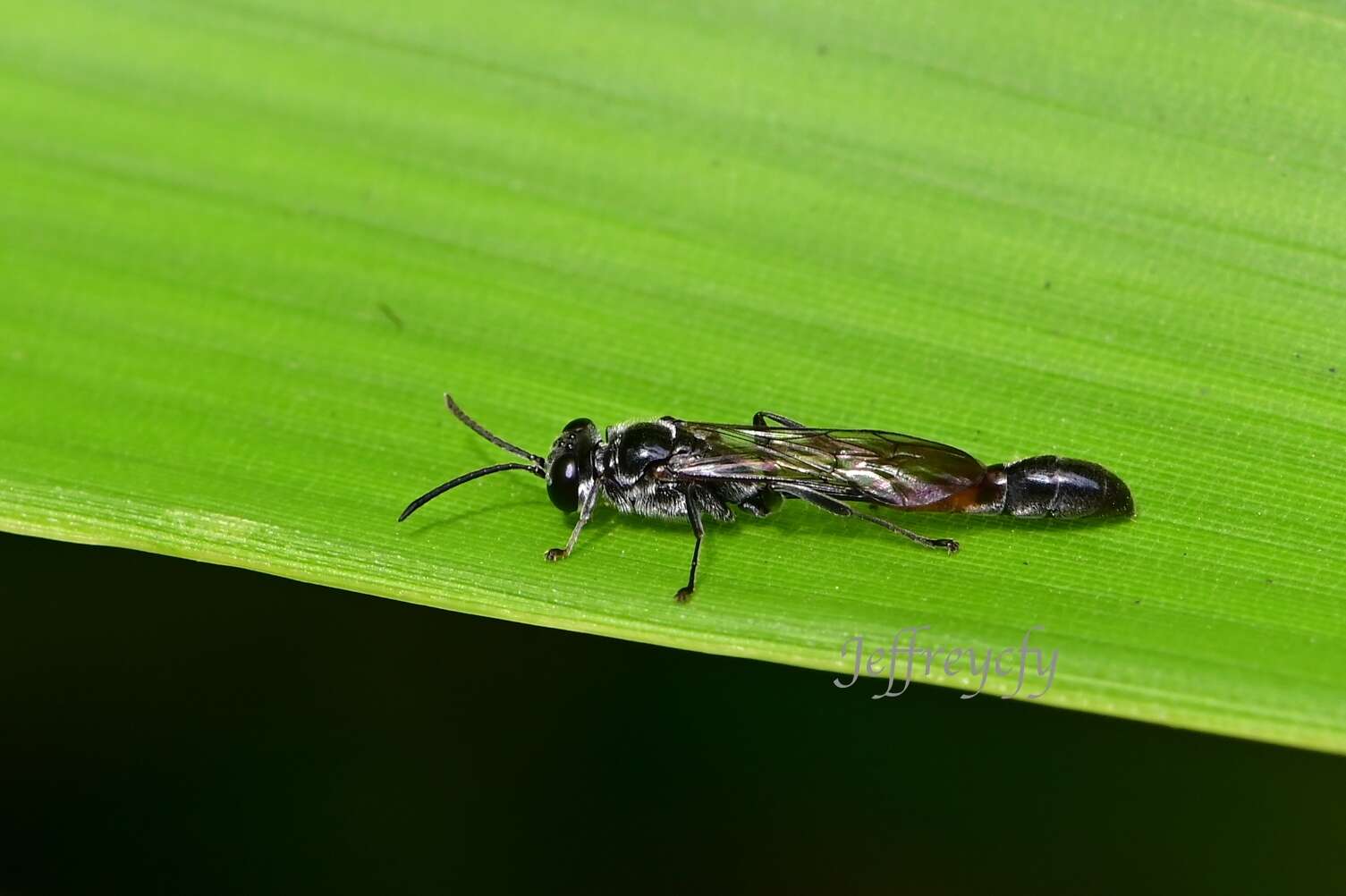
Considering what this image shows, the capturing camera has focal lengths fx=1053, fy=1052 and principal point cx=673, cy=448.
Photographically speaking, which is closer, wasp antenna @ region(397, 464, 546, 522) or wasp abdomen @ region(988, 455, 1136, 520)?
wasp abdomen @ region(988, 455, 1136, 520)

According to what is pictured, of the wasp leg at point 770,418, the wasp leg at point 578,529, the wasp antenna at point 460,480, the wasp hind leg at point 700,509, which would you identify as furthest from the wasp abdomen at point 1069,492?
the wasp antenna at point 460,480

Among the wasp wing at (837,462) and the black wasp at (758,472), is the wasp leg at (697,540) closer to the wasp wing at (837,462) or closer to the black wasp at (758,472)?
the black wasp at (758,472)

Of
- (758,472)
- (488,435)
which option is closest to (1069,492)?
(758,472)

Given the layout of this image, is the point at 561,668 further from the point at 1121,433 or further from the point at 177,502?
the point at 1121,433

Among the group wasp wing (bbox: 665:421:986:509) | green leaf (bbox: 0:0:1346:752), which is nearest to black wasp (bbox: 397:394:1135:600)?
wasp wing (bbox: 665:421:986:509)

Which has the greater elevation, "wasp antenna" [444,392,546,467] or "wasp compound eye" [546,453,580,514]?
"wasp antenna" [444,392,546,467]

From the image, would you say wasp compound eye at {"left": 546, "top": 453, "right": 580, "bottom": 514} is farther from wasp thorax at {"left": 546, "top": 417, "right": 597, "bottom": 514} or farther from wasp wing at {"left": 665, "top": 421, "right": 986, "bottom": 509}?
wasp wing at {"left": 665, "top": 421, "right": 986, "bottom": 509}

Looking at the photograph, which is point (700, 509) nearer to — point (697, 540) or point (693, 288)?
point (697, 540)

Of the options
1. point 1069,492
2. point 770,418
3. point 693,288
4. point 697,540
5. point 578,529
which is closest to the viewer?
point 1069,492
